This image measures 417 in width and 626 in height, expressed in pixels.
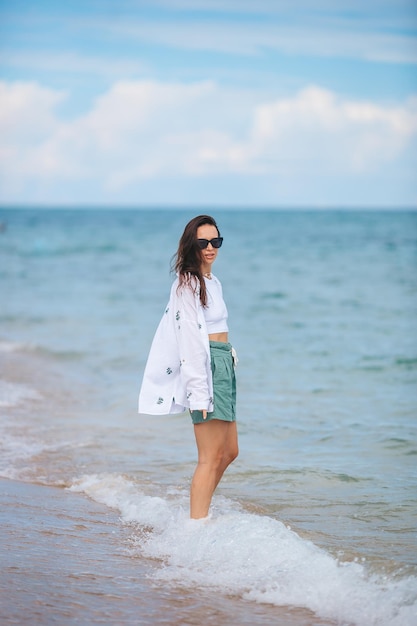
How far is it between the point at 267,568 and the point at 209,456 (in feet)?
2.30

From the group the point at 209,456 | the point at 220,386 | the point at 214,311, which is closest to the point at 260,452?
the point at 209,456

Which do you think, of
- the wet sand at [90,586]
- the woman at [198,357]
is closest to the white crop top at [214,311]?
the woman at [198,357]

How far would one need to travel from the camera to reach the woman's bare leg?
4.79 metres

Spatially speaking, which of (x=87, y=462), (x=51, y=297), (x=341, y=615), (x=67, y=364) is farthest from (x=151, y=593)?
(x=51, y=297)

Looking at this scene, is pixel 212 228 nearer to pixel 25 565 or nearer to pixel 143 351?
pixel 25 565

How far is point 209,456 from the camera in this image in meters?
4.83

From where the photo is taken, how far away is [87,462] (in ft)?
22.9

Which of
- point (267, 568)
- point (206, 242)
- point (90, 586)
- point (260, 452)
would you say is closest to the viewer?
point (90, 586)

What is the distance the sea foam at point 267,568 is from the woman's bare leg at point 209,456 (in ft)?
0.42

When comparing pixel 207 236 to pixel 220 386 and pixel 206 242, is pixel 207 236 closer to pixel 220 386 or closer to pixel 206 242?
pixel 206 242

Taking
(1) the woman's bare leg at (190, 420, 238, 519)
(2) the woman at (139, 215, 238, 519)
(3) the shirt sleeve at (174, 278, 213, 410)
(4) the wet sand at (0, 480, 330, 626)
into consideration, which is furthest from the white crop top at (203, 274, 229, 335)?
(4) the wet sand at (0, 480, 330, 626)

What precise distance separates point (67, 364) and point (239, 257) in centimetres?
2551

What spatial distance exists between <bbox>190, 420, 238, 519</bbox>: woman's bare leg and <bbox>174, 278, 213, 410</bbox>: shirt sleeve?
23 cm

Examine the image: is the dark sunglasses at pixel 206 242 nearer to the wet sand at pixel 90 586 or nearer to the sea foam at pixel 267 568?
the sea foam at pixel 267 568
